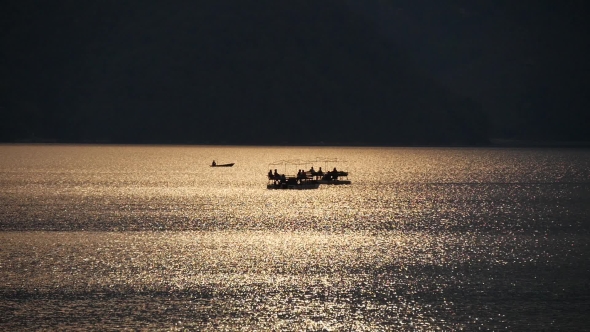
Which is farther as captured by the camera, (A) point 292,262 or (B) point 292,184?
(B) point 292,184

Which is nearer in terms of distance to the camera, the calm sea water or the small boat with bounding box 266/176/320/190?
the calm sea water

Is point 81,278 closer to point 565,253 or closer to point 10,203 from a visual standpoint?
point 565,253

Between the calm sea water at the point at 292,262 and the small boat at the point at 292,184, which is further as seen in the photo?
the small boat at the point at 292,184

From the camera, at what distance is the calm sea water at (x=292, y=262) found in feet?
137

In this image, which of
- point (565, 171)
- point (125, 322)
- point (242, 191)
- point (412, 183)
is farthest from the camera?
point (565, 171)

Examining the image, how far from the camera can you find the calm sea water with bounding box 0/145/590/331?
41.7m

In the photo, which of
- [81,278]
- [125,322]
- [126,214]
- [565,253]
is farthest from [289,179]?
[125,322]

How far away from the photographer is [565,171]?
184 m

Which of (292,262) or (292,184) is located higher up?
(292,184)

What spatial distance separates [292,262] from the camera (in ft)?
183

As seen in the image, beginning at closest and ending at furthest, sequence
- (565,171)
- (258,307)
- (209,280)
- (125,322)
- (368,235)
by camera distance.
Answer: (125,322) → (258,307) → (209,280) → (368,235) → (565,171)

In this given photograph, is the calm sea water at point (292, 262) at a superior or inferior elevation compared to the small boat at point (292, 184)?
inferior

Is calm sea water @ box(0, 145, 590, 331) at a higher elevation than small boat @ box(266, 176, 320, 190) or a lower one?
lower

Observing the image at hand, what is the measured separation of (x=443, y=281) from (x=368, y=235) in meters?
19.9
